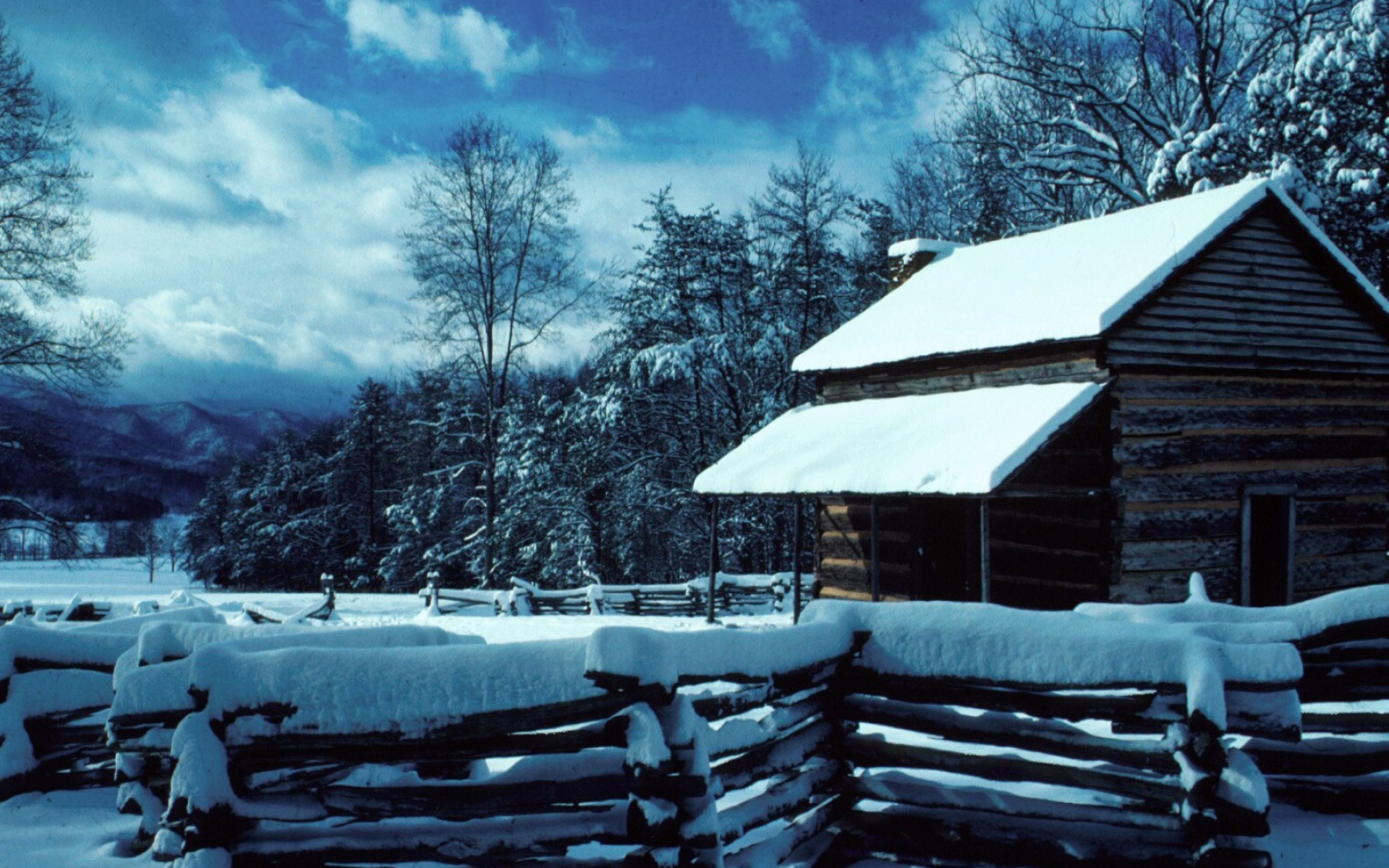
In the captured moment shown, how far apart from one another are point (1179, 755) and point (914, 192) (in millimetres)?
31797

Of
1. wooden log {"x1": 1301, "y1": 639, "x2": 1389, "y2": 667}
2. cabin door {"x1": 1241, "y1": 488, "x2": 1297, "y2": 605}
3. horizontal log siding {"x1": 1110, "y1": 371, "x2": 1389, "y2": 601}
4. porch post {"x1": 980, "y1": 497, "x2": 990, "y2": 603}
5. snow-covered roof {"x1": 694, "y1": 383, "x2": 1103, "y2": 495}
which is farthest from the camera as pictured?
cabin door {"x1": 1241, "y1": 488, "x2": 1297, "y2": 605}

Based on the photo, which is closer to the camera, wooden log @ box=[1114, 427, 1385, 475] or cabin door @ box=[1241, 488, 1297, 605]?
wooden log @ box=[1114, 427, 1385, 475]

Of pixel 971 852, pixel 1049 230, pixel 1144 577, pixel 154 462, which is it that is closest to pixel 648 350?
pixel 1049 230

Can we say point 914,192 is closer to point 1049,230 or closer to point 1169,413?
point 1049,230

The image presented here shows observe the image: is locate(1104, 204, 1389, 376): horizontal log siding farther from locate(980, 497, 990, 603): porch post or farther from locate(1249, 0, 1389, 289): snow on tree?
locate(1249, 0, 1389, 289): snow on tree

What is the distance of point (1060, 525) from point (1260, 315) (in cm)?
421

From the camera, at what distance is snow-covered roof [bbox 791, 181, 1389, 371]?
11.4 m

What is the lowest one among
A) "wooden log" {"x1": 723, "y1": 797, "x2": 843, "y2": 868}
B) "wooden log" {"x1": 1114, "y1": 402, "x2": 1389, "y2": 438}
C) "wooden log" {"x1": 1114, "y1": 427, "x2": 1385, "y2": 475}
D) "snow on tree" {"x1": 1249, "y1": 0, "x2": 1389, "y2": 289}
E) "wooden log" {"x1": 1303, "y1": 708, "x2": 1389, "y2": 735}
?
"wooden log" {"x1": 723, "y1": 797, "x2": 843, "y2": 868}

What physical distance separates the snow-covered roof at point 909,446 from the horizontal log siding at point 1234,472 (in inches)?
50.5

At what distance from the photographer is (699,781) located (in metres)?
3.56

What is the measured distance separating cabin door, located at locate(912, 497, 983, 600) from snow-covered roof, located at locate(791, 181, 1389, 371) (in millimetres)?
2452

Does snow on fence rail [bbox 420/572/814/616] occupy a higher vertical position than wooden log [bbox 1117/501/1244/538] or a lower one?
lower

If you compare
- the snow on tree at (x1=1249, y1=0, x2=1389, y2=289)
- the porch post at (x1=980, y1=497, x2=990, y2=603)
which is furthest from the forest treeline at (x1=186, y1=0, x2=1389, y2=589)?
the porch post at (x1=980, y1=497, x2=990, y2=603)

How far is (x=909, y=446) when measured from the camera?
1132 centimetres
